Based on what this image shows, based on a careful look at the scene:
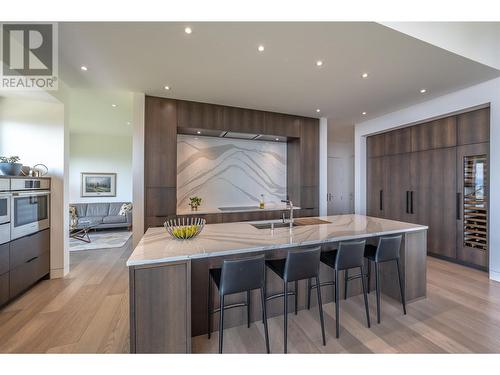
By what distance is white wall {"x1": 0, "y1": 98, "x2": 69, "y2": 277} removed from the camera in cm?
313

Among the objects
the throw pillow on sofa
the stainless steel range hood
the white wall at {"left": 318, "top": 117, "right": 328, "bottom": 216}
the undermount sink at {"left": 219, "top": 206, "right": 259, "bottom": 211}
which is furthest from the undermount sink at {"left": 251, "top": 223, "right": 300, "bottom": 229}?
the throw pillow on sofa

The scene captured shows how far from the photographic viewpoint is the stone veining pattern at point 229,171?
177 inches

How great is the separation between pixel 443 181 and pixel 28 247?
6421mm

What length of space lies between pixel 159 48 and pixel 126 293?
292 cm

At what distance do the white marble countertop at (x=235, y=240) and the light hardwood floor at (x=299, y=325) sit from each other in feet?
2.79

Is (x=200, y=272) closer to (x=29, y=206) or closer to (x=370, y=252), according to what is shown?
(x=370, y=252)

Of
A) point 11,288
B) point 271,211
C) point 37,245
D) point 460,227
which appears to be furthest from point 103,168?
point 460,227

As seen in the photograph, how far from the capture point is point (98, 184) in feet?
21.9

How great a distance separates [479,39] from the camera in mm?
2662

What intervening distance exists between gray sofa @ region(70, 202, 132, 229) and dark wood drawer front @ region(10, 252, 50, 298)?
2852 millimetres

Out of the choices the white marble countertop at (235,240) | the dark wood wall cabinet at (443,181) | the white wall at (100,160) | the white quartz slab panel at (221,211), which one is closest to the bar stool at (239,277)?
the white marble countertop at (235,240)

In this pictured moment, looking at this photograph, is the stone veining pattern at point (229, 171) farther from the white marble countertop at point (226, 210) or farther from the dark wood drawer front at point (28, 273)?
the dark wood drawer front at point (28, 273)

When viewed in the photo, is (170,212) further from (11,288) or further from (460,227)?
(460,227)


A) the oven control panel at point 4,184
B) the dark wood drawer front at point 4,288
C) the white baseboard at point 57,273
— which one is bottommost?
the white baseboard at point 57,273
